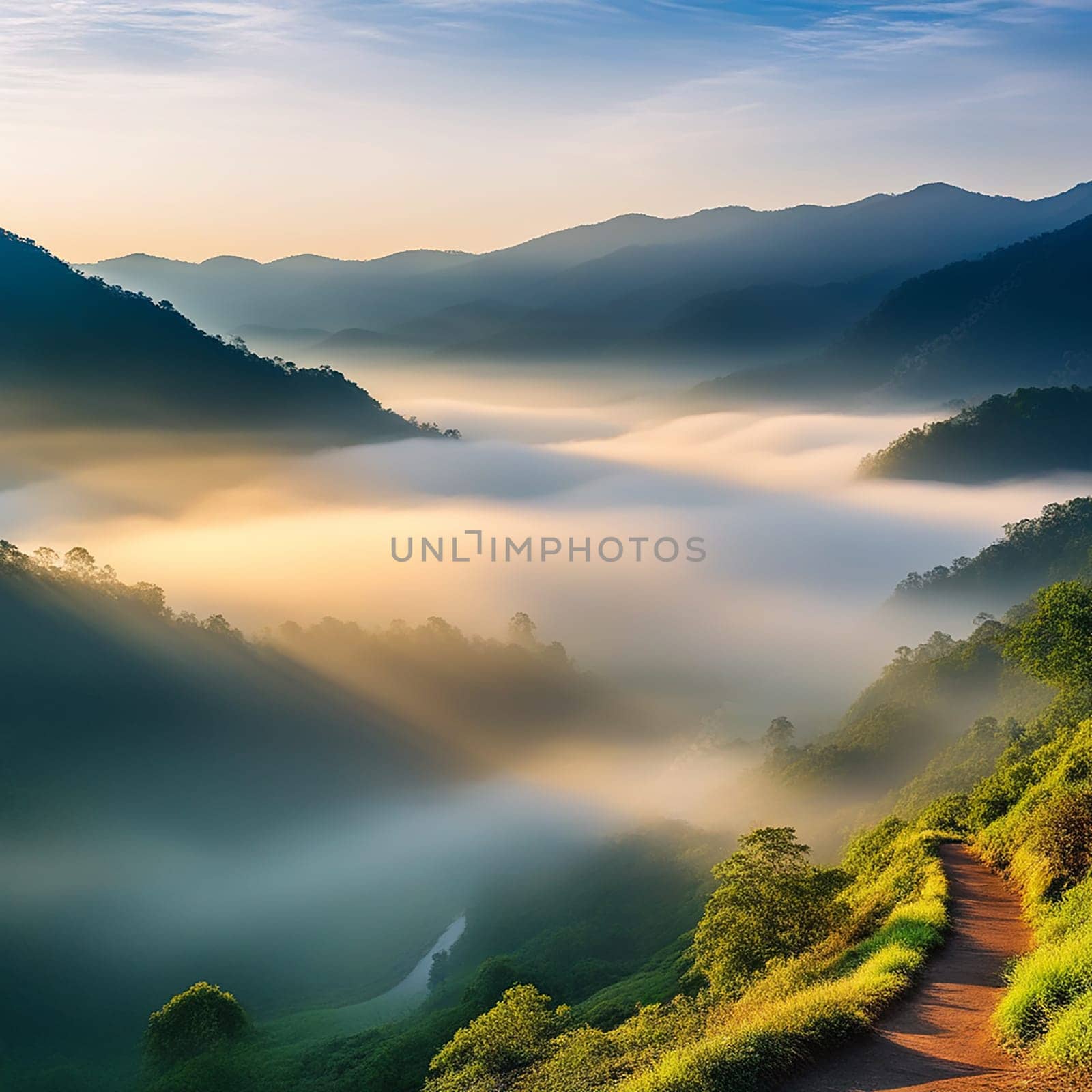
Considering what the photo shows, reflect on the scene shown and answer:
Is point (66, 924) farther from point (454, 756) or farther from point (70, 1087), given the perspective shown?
point (454, 756)

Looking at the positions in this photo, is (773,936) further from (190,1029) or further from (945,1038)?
(190,1029)

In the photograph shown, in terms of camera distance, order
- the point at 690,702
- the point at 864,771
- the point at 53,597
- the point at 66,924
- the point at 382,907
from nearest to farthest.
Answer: the point at 864,771
the point at 66,924
the point at 382,907
the point at 53,597
the point at 690,702

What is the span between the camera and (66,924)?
3733 inches

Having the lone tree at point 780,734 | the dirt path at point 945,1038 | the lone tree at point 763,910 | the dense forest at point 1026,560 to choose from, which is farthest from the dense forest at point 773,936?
the dense forest at point 1026,560

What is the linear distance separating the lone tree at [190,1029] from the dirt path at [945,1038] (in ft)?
191

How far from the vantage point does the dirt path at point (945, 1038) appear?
12266 mm

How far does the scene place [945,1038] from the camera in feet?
44.2

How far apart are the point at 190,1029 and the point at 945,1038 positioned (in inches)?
2462

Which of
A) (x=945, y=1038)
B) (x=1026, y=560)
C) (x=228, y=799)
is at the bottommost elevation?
(x=228, y=799)

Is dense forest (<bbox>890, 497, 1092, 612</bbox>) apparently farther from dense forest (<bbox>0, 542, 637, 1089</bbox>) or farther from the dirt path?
the dirt path

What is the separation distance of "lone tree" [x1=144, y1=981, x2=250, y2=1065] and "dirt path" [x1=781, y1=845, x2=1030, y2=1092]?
191 ft

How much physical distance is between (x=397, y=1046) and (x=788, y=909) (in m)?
38.1

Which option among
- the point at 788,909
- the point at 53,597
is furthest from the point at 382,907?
the point at 788,909

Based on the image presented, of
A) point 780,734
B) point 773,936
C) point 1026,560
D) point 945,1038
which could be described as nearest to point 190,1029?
point 773,936
